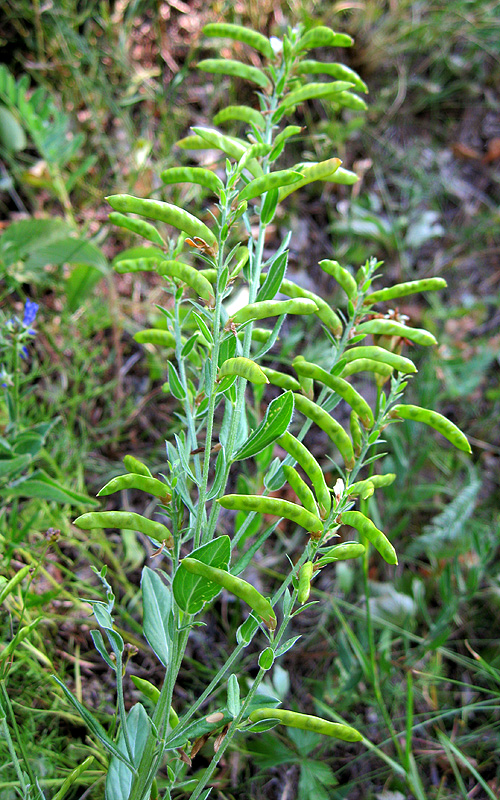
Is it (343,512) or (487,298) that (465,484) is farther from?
(343,512)

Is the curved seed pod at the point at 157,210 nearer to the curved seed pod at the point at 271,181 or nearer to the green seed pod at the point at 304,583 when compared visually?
the curved seed pod at the point at 271,181

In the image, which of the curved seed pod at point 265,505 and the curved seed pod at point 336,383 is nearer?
the curved seed pod at point 265,505

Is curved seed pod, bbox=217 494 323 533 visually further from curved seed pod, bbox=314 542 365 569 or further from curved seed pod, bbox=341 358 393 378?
curved seed pod, bbox=341 358 393 378

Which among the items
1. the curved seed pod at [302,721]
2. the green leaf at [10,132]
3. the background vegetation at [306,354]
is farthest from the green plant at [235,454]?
the green leaf at [10,132]

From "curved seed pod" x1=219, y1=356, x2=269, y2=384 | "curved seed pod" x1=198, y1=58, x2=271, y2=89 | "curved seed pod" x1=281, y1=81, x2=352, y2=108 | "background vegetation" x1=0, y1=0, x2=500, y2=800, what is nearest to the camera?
"curved seed pod" x1=219, y1=356, x2=269, y2=384

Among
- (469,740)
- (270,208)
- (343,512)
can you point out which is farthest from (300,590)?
(469,740)

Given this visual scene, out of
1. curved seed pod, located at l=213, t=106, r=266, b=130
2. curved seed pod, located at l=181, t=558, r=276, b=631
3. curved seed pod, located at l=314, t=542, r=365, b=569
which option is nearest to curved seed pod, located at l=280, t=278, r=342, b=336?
curved seed pod, located at l=213, t=106, r=266, b=130
